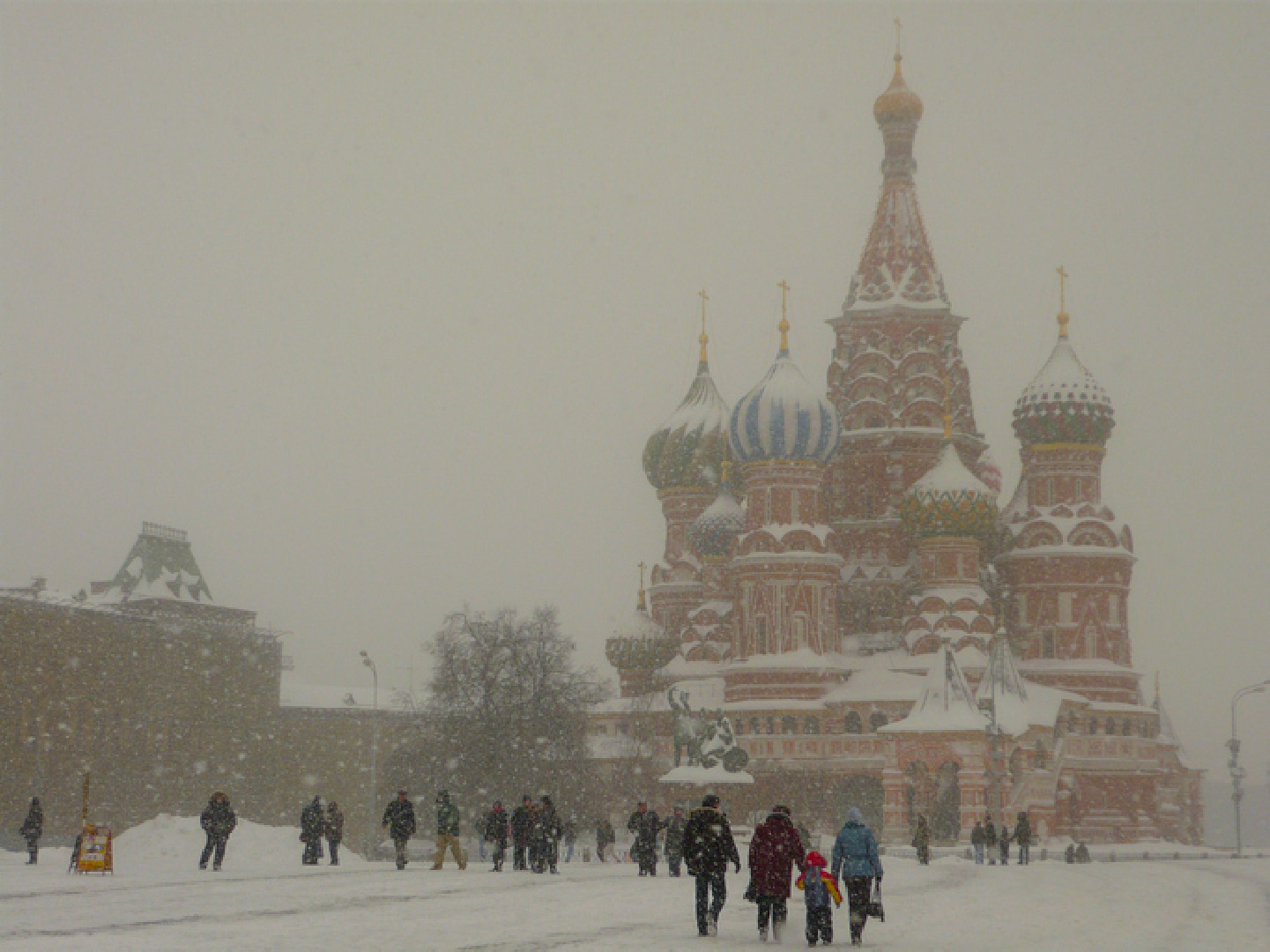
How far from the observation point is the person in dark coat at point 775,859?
1719cm

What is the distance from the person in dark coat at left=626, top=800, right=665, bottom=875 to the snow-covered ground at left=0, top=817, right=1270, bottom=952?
42cm

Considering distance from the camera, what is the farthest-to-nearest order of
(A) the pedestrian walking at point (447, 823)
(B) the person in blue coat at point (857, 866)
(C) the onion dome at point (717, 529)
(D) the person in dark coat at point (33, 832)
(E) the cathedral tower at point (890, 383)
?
(C) the onion dome at point (717, 529) < (E) the cathedral tower at point (890, 383) < (D) the person in dark coat at point (33, 832) < (A) the pedestrian walking at point (447, 823) < (B) the person in blue coat at point (857, 866)

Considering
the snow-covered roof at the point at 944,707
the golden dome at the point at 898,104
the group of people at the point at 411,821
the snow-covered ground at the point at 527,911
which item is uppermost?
the golden dome at the point at 898,104

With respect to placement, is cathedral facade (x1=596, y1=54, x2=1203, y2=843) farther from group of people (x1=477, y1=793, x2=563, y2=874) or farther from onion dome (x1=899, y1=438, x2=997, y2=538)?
group of people (x1=477, y1=793, x2=563, y2=874)

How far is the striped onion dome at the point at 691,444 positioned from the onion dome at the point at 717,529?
317cm

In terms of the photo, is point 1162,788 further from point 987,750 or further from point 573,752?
point 573,752

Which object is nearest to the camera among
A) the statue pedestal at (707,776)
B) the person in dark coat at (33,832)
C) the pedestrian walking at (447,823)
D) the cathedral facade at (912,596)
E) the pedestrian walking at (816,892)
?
the pedestrian walking at (816,892)

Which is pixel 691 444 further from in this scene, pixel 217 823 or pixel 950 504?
pixel 217 823

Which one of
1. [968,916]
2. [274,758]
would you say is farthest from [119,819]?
[968,916]

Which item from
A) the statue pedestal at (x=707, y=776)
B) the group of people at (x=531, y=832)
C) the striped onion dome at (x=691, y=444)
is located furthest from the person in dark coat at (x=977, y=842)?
the striped onion dome at (x=691, y=444)

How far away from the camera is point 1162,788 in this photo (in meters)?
64.2

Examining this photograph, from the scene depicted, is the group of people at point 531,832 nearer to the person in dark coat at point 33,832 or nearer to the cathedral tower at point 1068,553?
the person in dark coat at point 33,832

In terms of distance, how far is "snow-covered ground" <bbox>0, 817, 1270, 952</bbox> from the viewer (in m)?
16.7

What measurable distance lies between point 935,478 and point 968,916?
41.8 m
